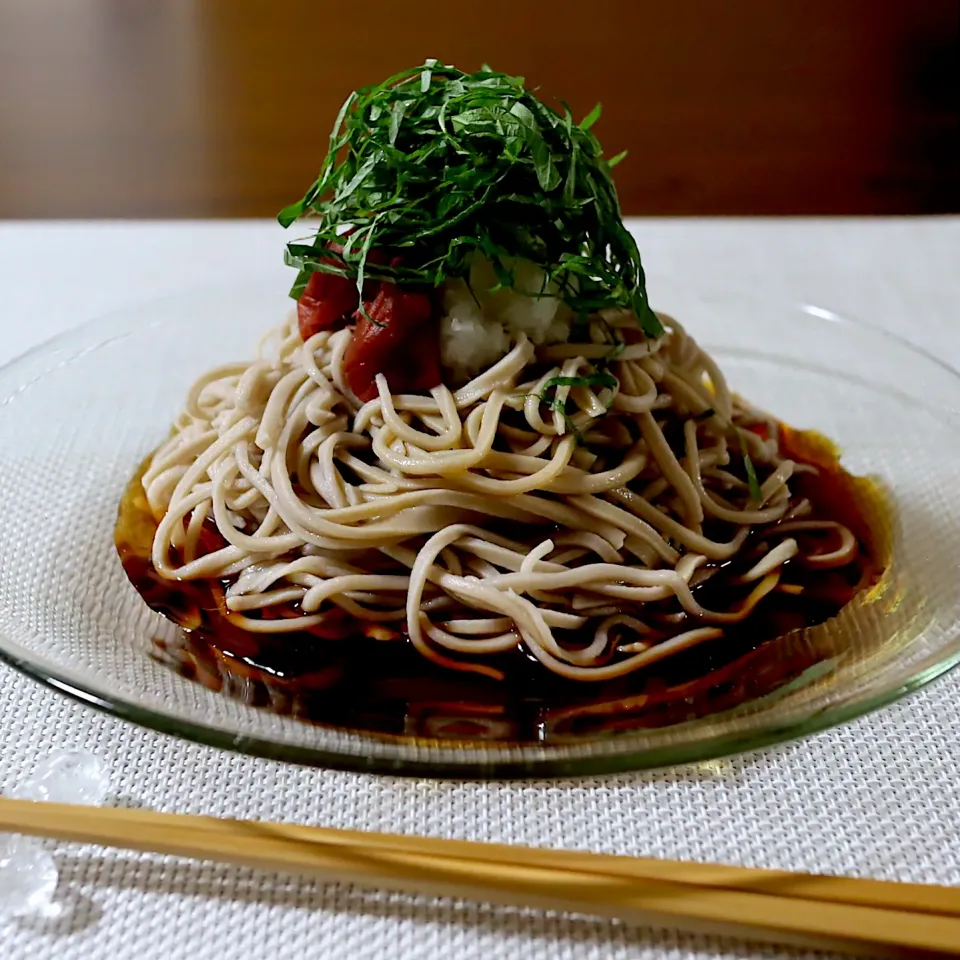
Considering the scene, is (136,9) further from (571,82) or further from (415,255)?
(415,255)

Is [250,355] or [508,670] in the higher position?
[250,355]

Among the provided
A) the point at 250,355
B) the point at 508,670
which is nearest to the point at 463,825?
the point at 508,670

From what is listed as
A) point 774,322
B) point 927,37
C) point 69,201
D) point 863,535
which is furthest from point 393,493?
point 927,37

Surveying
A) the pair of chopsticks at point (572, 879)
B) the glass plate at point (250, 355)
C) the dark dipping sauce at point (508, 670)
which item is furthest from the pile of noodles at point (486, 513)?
the pair of chopsticks at point (572, 879)

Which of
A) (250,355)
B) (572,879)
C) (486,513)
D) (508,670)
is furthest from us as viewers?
(250,355)

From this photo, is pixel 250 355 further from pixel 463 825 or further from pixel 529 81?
pixel 529 81

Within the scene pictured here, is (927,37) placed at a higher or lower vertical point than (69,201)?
higher
